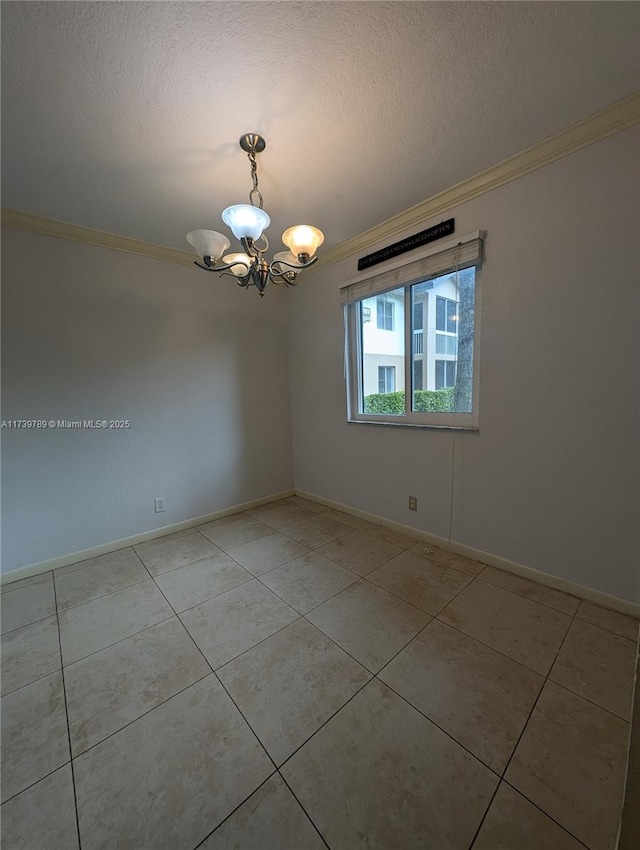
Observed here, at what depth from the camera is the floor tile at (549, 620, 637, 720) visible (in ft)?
3.88

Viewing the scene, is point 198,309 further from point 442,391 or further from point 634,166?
point 634,166

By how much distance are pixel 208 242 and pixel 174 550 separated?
89.2 inches

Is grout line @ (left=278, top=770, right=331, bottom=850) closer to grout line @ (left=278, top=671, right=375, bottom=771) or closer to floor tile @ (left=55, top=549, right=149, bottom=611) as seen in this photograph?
grout line @ (left=278, top=671, right=375, bottom=771)

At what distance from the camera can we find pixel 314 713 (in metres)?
1.16

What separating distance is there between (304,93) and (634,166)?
162cm

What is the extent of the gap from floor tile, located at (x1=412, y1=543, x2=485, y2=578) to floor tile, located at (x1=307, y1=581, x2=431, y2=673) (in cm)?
56

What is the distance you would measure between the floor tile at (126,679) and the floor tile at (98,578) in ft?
1.90

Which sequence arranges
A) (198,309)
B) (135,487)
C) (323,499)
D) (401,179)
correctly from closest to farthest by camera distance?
(401,179) < (135,487) < (198,309) < (323,499)

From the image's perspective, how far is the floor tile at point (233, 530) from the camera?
258 centimetres

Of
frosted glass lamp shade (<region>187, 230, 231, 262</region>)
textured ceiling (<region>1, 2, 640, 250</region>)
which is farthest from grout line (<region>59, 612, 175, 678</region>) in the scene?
textured ceiling (<region>1, 2, 640, 250</region>)

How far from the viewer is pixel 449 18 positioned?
109cm

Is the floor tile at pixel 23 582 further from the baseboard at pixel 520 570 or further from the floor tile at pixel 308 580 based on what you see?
the baseboard at pixel 520 570

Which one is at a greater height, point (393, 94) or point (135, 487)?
point (393, 94)

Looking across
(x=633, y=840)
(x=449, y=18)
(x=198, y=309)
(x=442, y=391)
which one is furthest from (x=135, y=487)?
(x=449, y=18)
